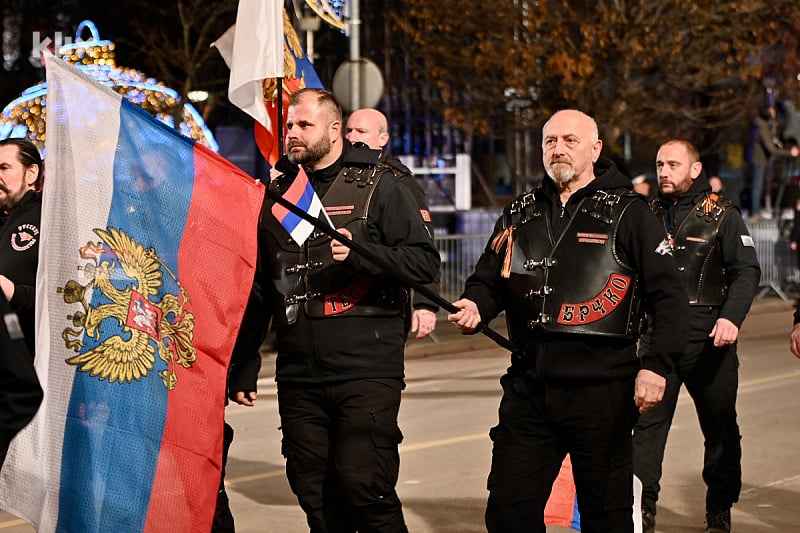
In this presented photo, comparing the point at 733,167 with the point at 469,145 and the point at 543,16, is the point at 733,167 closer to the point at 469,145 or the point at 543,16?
the point at 469,145

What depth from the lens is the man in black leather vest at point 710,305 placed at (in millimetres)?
7785

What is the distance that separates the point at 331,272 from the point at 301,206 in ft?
1.08

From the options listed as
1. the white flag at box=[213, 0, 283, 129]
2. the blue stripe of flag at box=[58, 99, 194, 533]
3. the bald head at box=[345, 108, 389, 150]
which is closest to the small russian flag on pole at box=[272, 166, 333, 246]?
the blue stripe of flag at box=[58, 99, 194, 533]

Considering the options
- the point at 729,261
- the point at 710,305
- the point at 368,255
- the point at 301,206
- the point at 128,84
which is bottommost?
the point at 710,305

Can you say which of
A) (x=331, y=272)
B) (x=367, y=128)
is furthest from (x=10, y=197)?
(x=367, y=128)

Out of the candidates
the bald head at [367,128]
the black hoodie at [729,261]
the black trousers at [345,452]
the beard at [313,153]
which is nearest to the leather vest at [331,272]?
the beard at [313,153]

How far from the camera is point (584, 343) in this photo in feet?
18.7

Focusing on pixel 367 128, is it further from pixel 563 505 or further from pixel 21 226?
pixel 563 505

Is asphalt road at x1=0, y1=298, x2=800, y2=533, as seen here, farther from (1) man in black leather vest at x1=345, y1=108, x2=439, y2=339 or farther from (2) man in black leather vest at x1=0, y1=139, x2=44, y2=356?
(2) man in black leather vest at x1=0, y1=139, x2=44, y2=356

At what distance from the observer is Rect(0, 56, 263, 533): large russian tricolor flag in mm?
5164

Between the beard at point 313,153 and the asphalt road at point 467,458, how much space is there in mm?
2517

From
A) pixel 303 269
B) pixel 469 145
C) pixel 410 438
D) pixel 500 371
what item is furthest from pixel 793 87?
pixel 303 269

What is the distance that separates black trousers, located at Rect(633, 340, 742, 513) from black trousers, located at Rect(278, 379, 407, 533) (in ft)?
6.44

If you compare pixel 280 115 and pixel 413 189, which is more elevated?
pixel 280 115
